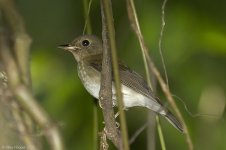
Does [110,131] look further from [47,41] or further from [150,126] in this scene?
[47,41]

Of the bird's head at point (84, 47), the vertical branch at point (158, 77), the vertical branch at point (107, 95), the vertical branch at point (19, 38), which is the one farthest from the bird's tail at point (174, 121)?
the vertical branch at point (19, 38)

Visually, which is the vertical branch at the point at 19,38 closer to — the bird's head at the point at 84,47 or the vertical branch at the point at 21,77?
the vertical branch at the point at 21,77

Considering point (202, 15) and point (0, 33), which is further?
point (202, 15)

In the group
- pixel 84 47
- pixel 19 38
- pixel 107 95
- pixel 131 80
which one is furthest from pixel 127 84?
pixel 19 38

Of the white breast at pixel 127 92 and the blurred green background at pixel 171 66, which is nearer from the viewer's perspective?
the blurred green background at pixel 171 66

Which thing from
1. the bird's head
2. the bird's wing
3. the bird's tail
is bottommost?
the bird's tail

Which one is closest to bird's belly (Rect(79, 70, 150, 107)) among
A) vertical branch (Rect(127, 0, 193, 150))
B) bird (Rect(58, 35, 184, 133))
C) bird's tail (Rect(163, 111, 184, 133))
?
bird (Rect(58, 35, 184, 133))

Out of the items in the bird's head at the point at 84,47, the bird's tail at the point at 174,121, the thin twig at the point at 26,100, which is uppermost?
the bird's head at the point at 84,47

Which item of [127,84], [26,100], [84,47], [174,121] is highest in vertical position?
[84,47]

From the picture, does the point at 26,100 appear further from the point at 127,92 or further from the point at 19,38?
the point at 127,92

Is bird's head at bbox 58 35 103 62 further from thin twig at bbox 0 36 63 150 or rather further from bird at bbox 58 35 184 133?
thin twig at bbox 0 36 63 150

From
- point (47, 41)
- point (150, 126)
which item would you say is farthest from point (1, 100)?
point (47, 41)
